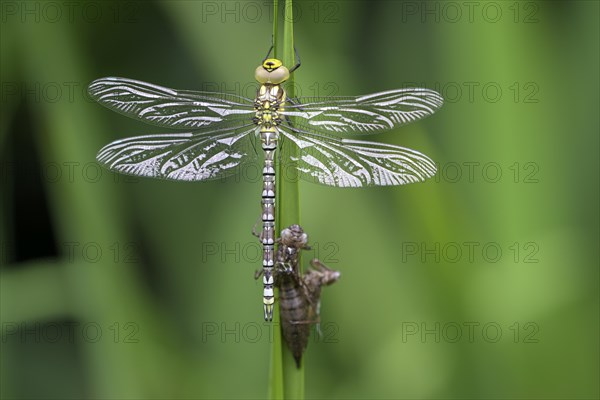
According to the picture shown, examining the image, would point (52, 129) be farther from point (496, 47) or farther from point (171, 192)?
point (496, 47)

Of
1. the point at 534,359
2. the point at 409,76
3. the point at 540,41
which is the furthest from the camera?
the point at 409,76

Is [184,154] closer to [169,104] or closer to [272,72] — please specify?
[169,104]

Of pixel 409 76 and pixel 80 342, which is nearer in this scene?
pixel 80 342

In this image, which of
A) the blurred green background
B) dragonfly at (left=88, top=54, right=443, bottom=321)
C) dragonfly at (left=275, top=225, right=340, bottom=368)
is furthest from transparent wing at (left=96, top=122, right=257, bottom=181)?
dragonfly at (left=275, top=225, right=340, bottom=368)

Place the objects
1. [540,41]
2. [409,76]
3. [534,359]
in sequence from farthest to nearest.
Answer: [409,76] < [540,41] < [534,359]

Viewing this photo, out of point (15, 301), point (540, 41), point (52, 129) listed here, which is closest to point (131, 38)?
point (52, 129)

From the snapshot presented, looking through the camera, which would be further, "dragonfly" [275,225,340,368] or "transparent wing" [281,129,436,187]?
"transparent wing" [281,129,436,187]

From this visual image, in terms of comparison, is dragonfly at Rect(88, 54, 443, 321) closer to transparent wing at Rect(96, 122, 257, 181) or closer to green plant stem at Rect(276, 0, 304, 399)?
transparent wing at Rect(96, 122, 257, 181)
